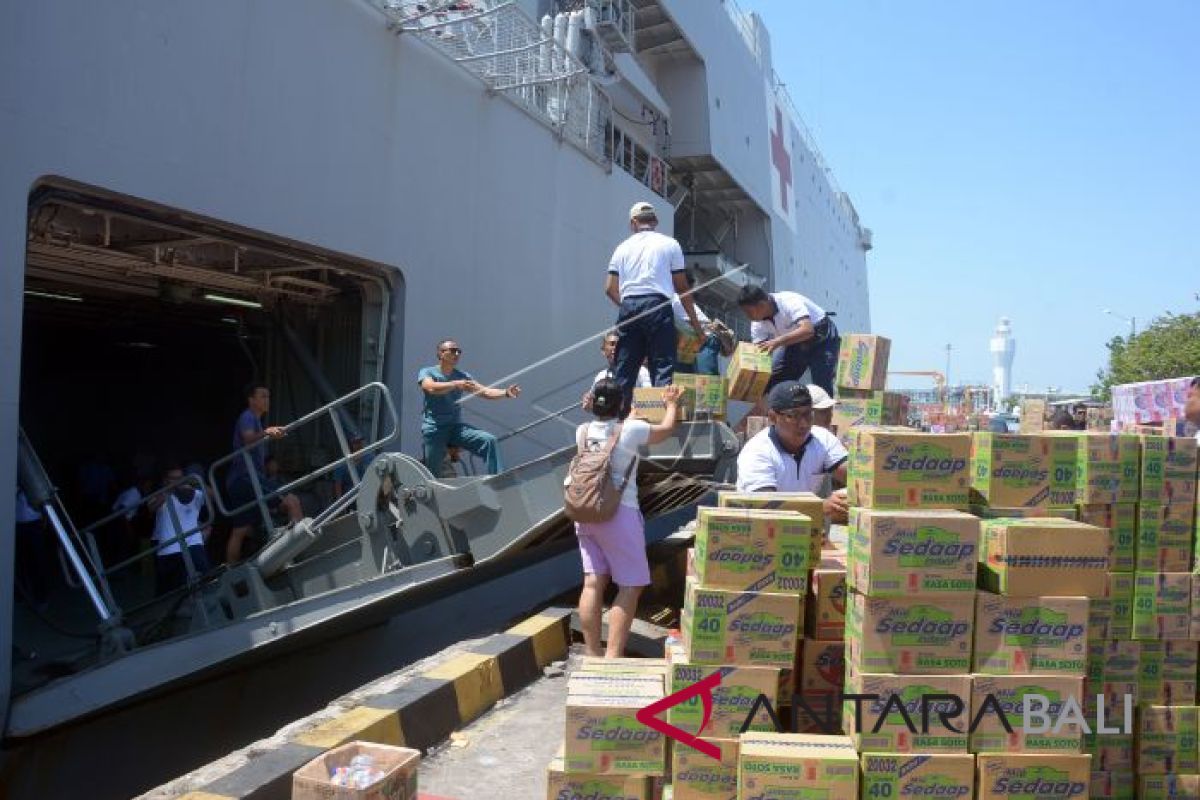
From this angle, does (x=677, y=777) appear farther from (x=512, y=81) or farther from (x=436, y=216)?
(x=512, y=81)

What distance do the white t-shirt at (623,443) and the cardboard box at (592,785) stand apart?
174 centimetres

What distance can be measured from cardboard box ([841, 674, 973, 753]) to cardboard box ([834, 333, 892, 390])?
291 centimetres

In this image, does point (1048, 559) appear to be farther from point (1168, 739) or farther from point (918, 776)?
point (1168, 739)

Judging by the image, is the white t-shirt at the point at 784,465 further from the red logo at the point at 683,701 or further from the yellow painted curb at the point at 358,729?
the yellow painted curb at the point at 358,729


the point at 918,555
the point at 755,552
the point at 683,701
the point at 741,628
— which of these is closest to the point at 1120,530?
the point at 918,555

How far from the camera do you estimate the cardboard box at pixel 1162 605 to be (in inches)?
149

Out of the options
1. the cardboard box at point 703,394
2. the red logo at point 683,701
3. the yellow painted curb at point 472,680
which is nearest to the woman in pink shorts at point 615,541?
the yellow painted curb at point 472,680

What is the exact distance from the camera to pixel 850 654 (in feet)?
10.9

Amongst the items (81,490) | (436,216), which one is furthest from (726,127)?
(81,490)

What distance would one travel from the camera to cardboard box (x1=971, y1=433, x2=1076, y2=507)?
3715 mm

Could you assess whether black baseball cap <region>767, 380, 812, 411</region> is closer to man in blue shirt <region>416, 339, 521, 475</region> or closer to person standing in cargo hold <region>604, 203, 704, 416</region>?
person standing in cargo hold <region>604, 203, 704, 416</region>

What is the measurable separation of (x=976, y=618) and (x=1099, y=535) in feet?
1.71

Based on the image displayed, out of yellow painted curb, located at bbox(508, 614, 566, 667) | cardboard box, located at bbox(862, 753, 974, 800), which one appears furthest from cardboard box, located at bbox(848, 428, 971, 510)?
yellow painted curb, located at bbox(508, 614, 566, 667)

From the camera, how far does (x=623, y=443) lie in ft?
15.7
